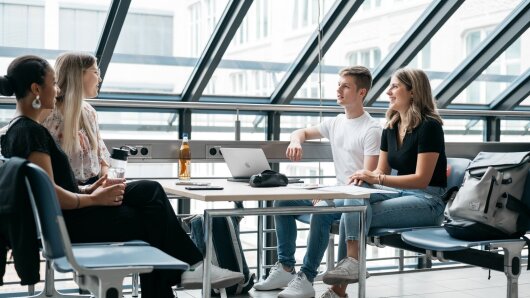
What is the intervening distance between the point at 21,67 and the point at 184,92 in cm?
304

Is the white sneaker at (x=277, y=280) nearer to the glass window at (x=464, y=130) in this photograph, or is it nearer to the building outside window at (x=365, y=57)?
the building outside window at (x=365, y=57)

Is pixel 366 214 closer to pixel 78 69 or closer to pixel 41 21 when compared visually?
pixel 78 69

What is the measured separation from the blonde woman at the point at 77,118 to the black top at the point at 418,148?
135cm

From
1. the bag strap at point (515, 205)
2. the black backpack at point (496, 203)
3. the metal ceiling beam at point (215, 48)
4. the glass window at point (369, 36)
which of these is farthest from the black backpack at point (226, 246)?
the glass window at point (369, 36)

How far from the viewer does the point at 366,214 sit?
10.1 ft

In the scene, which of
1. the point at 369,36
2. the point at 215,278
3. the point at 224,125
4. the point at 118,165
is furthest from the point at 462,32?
the point at 118,165

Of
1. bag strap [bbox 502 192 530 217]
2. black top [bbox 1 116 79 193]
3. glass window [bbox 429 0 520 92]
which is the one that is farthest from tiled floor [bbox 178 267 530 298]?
glass window [bbox 429 0 520 92]

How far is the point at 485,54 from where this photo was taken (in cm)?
570

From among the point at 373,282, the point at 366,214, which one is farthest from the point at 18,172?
the point at 373,282

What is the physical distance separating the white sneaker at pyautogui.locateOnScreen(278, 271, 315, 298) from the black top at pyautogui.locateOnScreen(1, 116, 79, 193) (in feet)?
4.38

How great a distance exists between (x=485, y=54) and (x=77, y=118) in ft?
12.7

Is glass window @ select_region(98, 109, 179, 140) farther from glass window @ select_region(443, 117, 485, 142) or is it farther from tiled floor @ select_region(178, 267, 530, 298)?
glass window @ select_region(443, 117, 485, 142)

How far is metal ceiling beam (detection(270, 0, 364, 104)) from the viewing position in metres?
5.02

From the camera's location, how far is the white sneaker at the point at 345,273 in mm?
3082
